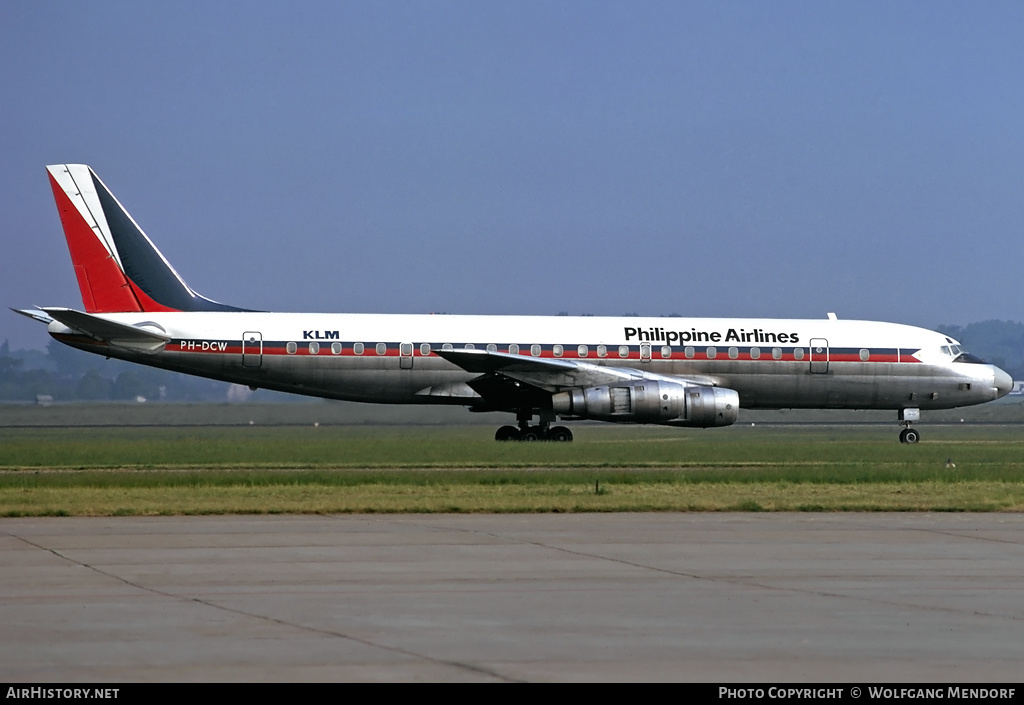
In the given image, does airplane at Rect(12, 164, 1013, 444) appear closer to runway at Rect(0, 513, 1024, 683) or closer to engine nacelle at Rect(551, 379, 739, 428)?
engine nacelle at Rect(551, 379, 739, 428)

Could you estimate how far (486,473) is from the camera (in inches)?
1016

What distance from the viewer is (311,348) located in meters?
34.8

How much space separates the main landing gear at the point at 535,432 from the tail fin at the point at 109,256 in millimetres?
8207

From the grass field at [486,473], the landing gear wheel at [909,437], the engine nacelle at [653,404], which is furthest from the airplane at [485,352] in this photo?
the landing gear wheel at [909,437]

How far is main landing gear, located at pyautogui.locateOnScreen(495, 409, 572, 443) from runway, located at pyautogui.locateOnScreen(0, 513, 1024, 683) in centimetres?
1919

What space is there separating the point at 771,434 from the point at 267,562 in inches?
1472

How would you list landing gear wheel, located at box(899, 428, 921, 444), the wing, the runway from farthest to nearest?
landing gear wheel, located at box(899, 428, 921, 444), the wing, the runway

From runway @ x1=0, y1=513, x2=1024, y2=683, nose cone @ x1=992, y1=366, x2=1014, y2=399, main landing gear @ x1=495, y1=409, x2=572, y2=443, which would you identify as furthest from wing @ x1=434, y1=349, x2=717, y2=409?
runway @ x1=0, y1=513, x2=1024, y2=683

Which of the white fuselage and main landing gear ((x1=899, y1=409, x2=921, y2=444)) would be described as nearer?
the white fuselage

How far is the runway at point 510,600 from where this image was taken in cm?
832

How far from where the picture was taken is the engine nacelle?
33469 millimetres

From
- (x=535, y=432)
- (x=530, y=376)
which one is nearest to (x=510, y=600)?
(x=530, y=376)

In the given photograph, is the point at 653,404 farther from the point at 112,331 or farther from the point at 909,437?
the point at 112,331
